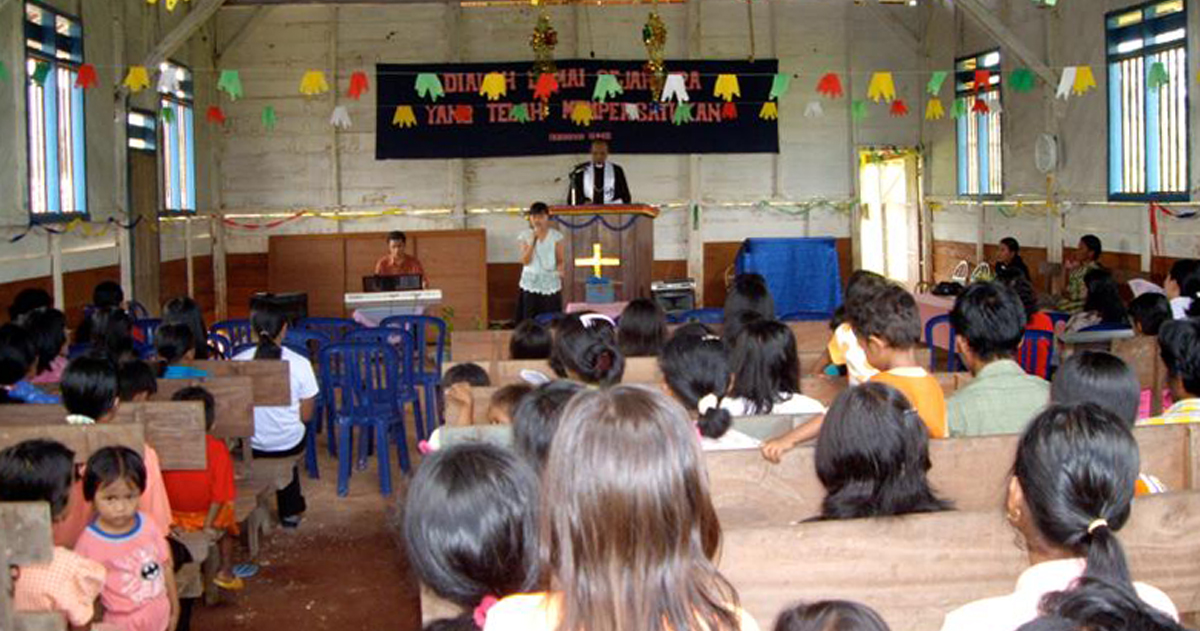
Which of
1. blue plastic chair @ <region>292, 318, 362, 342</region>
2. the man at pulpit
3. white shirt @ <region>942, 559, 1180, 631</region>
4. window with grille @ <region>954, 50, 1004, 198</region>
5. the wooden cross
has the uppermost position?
window with grille @ <region>954, 50, 1004, 198</region>

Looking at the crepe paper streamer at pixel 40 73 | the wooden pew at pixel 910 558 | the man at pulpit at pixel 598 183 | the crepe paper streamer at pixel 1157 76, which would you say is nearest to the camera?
the wooden pew at pixel 910 558

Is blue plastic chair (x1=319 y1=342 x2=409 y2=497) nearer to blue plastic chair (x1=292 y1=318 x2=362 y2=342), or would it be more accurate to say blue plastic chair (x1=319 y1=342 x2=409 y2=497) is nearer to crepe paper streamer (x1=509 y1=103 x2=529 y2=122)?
blue plastic chair (x1=292 y1=318 x2=362 y2=342)

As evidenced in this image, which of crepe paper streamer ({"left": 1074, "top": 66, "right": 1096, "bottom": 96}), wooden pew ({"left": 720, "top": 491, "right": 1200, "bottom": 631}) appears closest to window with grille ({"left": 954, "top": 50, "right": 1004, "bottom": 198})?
crepe paper streamer ({"left": 1074, "top": 66, "right": 1096, "bottom": 96})

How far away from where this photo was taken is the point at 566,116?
1390cm

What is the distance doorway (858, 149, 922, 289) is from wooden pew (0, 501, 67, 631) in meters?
12.8

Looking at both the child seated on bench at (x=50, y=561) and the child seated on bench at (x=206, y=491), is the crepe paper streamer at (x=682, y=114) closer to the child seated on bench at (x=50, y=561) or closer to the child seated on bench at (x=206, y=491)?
the child seated on bench at (x=206, y=491)

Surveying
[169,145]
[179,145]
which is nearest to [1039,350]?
[169,145]

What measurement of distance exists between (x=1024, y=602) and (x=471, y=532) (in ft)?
2.95

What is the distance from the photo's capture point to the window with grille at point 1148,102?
10078 millimetres

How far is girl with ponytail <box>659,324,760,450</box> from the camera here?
12.9 feet

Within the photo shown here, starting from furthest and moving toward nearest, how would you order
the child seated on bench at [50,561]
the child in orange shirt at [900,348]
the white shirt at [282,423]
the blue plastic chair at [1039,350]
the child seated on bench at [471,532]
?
the blue plastic chair at [1039,350] < the white shirt at [282,423] < the child in orange shirt at [900,348] < the child seated on bench at [50,561] < the child seated on bench at [471,532]

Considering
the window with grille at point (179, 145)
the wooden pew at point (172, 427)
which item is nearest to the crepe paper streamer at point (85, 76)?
the window with grille at point (179, 145)

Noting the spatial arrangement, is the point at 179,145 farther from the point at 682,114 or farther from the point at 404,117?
the point at 682,114

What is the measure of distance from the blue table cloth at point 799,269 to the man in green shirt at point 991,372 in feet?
28.4
